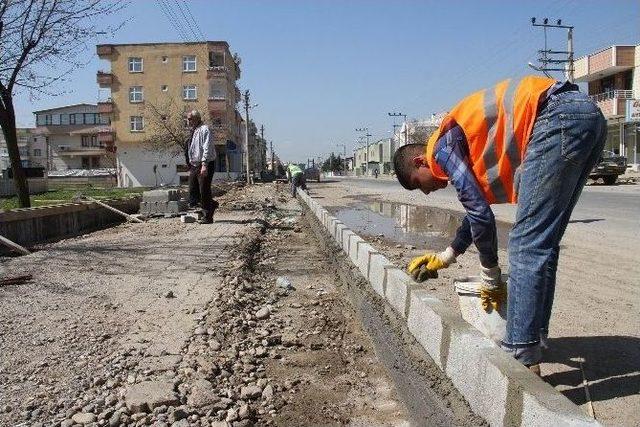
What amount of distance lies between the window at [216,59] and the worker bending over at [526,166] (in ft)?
184

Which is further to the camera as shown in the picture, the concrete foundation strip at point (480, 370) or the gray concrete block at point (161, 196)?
the gray concrete block at point (161, 196)

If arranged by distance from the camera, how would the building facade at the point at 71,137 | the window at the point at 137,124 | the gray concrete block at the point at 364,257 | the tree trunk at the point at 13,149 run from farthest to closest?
1. the building facade at the point at 71,137
2. the window at the point at 137,124
3. the tree trunk at the point at 13,149
4. the gray concrete block at the point at 364,257

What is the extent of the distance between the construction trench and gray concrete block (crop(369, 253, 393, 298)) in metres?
0.12

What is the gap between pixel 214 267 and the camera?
20.0 feet

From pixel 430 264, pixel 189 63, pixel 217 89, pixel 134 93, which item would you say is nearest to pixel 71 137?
pixel 134 93

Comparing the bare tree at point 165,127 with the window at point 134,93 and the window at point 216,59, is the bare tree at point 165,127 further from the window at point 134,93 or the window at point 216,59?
the window at point 216,59

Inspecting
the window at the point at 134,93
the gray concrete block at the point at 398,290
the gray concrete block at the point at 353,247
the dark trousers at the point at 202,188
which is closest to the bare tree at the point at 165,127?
the window at the point at 134,93

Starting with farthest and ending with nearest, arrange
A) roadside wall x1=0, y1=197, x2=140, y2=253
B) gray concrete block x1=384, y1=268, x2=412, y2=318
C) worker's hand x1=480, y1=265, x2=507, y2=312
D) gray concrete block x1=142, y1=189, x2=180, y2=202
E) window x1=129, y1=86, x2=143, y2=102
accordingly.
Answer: window x1=129, y1=86, x2=143, y2=102 → gray concrete block x1=142, y1=189, x2=180, y2=202 → roadside wall x1=0, y1=197, x2=140, y2=253 → gray concrete block x1=384, y1=268, x2=412, y2=318 → worker's hand x1=480, y1=265, x2=507, y2=312

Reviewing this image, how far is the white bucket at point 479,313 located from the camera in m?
3.28

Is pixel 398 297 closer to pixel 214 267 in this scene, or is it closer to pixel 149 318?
pixel 149 318

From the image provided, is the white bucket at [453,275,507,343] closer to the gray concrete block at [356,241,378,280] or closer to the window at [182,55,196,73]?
the gray concrete block at [356,241,378,280]

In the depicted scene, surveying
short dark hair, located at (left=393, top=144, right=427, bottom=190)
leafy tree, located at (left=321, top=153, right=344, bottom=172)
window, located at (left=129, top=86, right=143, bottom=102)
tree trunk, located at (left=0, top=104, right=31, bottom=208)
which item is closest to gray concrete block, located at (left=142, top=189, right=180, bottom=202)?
tree trunk, located at (left=0, top=104, right=31, bottom=208)

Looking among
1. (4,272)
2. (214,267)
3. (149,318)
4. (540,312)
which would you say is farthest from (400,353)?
(4,272)

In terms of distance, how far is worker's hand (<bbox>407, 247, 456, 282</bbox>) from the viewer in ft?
11.1
